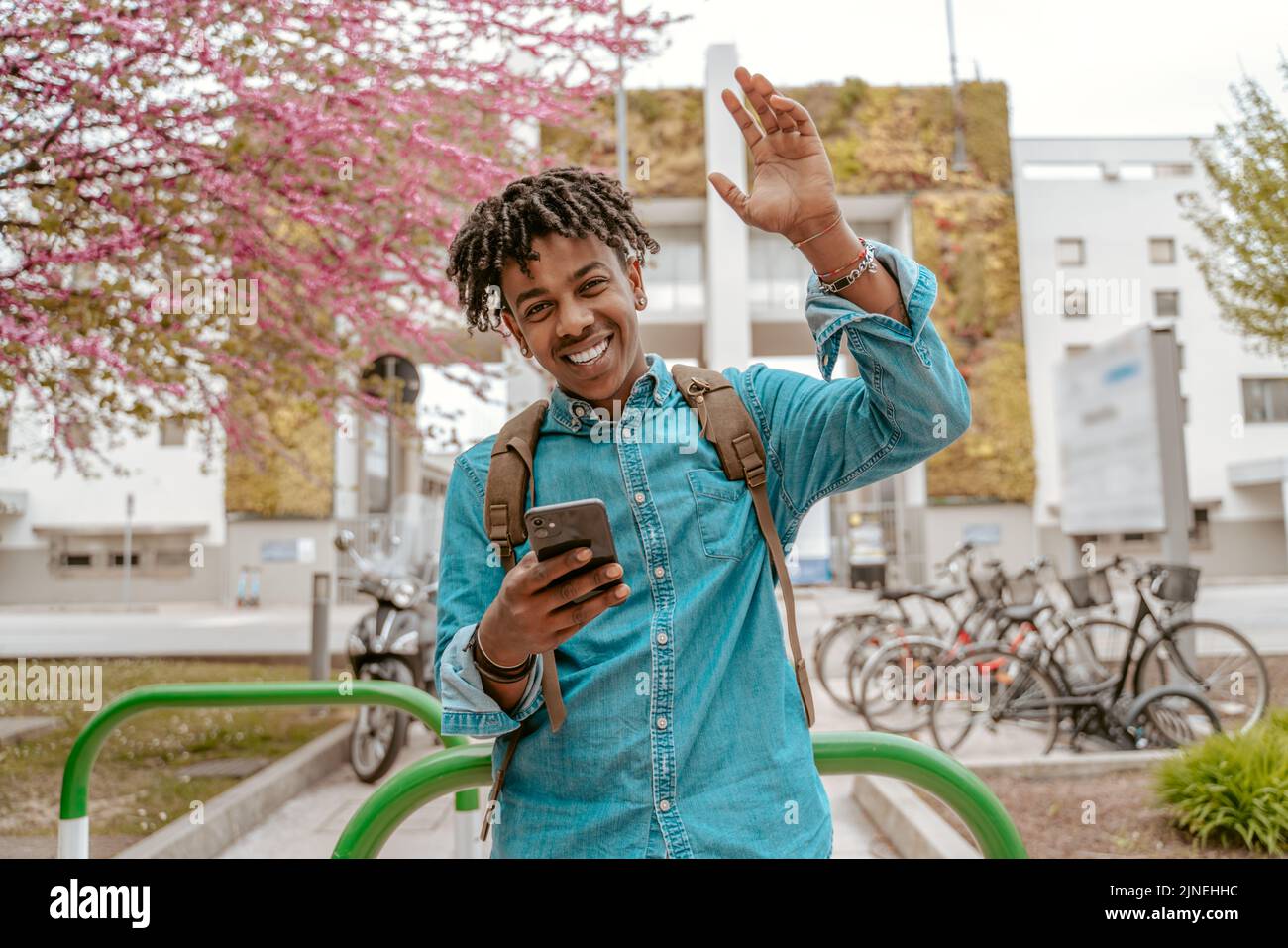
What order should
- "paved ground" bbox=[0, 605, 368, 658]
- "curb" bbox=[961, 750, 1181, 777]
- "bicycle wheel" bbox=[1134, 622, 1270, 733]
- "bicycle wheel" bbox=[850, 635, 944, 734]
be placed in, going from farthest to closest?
"paved ground" bbox=[0, 605, 368, 658], "bicycle wheel" bbox=[850, 635, 944, 734], "bicycle wheel" bbox=[1134, 622, 1270, 733], "curb" bbox=[961, 750, 1181, 777]

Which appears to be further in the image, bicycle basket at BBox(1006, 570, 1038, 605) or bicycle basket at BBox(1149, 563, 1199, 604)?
bicycle basket at BBox(1006, 570, 1038, 605)

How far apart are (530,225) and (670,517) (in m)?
0.42

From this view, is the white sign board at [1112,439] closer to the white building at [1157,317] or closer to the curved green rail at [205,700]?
the curved green rail at [205,700]

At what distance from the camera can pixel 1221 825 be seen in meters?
Answer: 3.29

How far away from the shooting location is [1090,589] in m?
5.41

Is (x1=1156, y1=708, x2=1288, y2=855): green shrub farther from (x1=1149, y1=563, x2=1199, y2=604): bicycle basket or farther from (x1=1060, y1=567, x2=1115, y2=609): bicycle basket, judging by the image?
(x1=1060, y1=567, x2=1115, y2=609): bicycle basket

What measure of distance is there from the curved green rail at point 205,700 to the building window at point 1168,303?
24220 mm

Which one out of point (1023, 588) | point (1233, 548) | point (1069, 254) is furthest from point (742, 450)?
point (1069, 254)

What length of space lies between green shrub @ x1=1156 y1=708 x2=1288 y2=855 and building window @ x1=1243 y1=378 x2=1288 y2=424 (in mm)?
16572

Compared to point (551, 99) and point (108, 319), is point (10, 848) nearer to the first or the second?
point (108, 319)

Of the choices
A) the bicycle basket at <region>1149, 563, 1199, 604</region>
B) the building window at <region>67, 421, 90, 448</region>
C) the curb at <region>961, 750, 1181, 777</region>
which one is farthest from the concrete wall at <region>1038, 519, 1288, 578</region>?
the building window at <region>67, 421, 90, 448</region>

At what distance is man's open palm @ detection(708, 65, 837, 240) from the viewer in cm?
118

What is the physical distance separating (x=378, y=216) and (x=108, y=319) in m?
1.66
